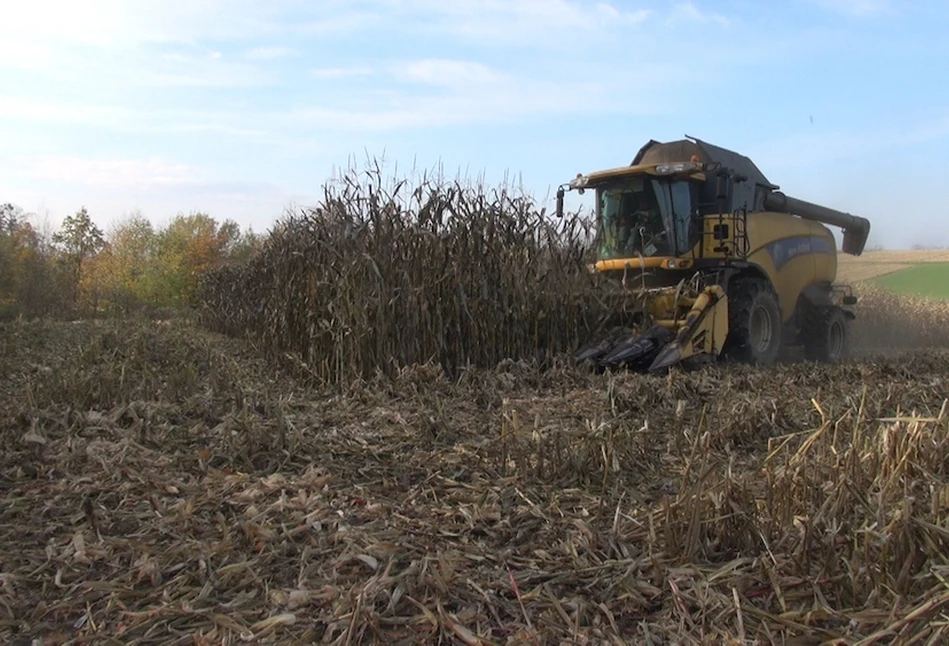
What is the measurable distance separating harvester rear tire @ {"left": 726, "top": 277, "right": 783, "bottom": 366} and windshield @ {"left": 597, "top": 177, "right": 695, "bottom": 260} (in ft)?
2.73

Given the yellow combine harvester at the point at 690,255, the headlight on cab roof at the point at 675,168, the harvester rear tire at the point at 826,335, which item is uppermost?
the headlight on cab roof at the point at 675,168

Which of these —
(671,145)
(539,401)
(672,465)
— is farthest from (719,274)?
(672,465)

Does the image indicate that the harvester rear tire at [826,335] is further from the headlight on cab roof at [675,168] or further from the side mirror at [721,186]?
the headlight on cab roof at [675,168]

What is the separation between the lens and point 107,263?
35688mm

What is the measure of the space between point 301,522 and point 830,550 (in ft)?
5.99

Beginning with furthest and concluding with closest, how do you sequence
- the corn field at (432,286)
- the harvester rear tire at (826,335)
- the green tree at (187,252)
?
the green tree at (187,252) → the harvester rear tire at (826,335) → the corn field at (432,286)

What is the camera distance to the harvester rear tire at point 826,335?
10.5 metres

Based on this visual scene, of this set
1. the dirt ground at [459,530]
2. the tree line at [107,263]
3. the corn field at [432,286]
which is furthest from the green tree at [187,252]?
the dirt ground at [459,530]

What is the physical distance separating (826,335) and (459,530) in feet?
29.8

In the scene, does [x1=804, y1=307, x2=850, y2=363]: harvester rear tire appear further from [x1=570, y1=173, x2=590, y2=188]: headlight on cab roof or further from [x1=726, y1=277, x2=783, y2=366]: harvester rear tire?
[x1=570, y1=173, x2=590, y2=188]: headlight on cab roof

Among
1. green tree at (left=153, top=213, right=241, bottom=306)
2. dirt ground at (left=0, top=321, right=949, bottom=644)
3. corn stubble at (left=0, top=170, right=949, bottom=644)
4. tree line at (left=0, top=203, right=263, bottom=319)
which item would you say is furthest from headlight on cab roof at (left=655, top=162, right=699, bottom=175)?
green tree at (left=153, top=213, right=241, bottom=306)

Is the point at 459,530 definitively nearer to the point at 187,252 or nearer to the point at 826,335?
the point at 826,335

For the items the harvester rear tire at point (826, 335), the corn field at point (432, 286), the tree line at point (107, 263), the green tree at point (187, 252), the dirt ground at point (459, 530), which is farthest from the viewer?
the green tree at point (187, 252)

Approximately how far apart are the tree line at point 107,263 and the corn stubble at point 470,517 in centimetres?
1765
